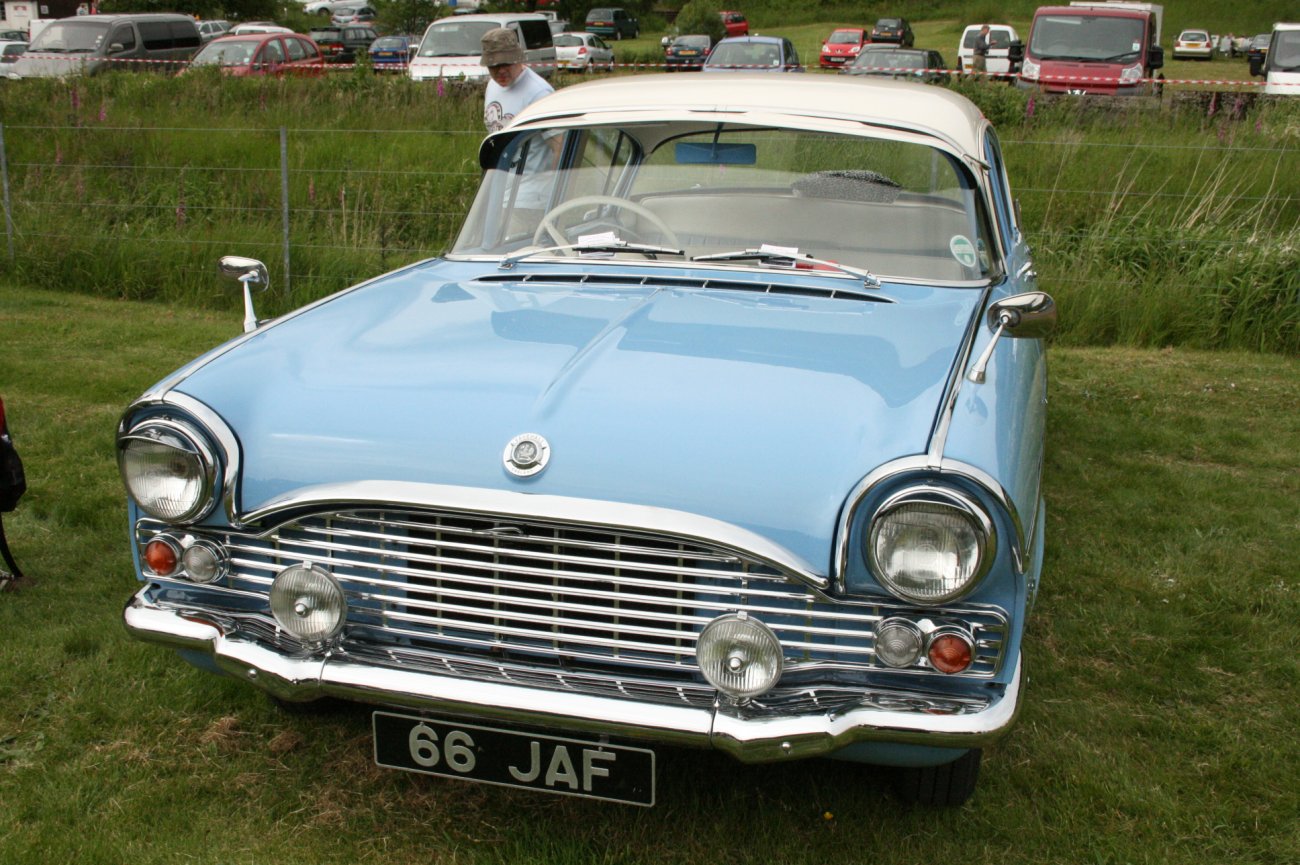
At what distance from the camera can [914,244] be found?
3.44 m

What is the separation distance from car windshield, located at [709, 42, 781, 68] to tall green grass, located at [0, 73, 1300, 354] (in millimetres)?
10223

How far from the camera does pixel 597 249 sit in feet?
11.5

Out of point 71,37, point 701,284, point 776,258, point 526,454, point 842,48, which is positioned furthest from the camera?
point 842,48

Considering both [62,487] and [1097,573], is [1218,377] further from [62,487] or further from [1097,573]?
[62,487]

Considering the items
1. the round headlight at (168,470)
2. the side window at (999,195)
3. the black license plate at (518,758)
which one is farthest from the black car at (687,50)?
the black license plate at (518,758)

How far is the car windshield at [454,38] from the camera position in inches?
695

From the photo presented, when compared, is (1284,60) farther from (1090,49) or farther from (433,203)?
(433,203)

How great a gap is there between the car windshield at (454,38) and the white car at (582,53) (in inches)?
329

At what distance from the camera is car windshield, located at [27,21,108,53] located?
17906mm

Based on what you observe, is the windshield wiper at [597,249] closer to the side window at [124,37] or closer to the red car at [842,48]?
the side window at [124,37]

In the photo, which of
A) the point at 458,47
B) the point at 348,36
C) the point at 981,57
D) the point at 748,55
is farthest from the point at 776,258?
the point at 348,36

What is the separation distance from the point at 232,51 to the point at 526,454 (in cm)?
1692

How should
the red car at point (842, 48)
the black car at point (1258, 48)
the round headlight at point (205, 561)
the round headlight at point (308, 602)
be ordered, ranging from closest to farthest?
the round headlight at point (308, 602) < the round headlight at point (205, 561) < the black car at point (1258, 48) < the red car at point (842, 48)

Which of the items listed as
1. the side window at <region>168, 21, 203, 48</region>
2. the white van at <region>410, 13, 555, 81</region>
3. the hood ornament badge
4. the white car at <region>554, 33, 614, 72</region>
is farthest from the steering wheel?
the white car at <region>554, 33, 614, 72</region>
